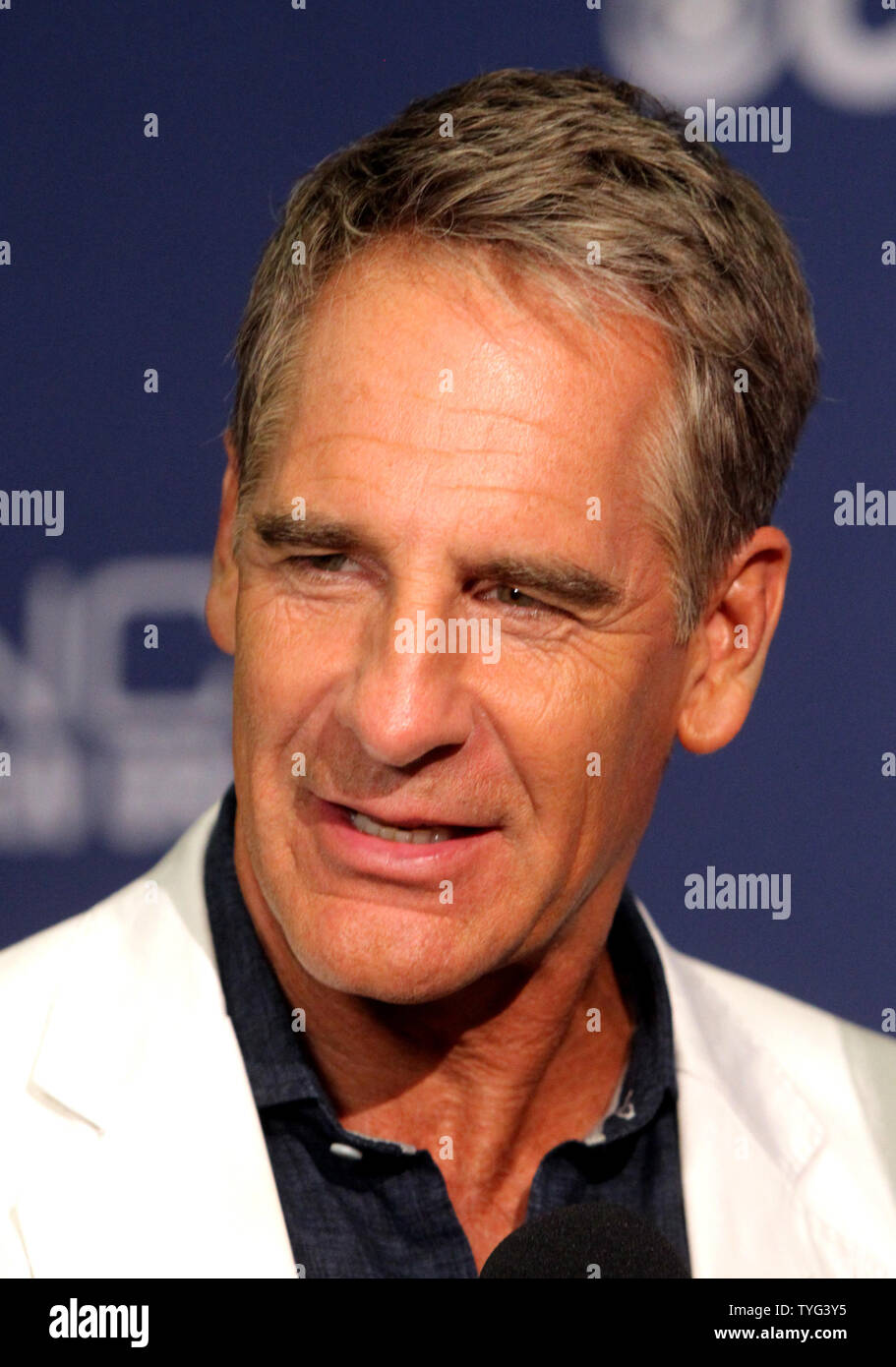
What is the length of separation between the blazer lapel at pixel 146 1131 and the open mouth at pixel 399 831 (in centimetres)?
25

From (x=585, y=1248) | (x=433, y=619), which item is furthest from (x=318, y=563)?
(x=585, y=1248)

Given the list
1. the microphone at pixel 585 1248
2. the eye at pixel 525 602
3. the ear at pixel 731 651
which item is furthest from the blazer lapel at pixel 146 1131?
the ear at pixel 731 651

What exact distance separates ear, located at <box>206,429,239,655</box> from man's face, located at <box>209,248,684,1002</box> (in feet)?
0.41

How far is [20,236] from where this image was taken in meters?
2.60

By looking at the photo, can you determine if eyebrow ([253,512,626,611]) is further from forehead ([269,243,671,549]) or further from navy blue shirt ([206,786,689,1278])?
navy blue shirt ([206,786,689,1278])

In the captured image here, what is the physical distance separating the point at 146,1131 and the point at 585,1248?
17.3 inches

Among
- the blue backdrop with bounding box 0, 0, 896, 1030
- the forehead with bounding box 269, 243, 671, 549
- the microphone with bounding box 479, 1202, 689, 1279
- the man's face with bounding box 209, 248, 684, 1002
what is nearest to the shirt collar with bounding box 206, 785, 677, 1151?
the man's face with bounding box 209, 248, 684, 1002

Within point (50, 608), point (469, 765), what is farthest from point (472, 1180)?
point (50, 608)

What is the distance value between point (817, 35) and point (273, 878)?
165cm

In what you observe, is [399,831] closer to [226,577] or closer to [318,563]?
→ [318,563]

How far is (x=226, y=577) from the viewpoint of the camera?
5.98 feet

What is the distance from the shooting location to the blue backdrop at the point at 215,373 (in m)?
2.53

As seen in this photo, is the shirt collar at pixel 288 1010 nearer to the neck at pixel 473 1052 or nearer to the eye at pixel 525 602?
the neck at pixel 473 1052

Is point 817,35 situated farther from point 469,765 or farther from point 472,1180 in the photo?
point 472,1180
